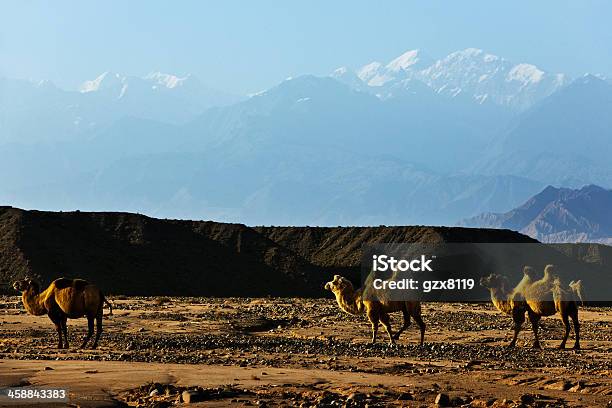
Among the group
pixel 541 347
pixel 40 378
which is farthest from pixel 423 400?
pixel 541 347

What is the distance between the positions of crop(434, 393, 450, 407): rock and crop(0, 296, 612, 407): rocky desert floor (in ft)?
0.08

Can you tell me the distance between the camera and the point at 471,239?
106 metres

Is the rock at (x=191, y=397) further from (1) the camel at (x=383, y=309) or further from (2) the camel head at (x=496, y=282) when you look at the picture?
(2) the camel head at (x=496, y=282)

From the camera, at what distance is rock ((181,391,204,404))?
55.0ft

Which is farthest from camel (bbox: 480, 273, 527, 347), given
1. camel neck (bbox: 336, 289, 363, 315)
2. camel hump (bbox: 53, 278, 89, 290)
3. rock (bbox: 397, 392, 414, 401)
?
camel hump (bbox: 53, 278, 89, 290)

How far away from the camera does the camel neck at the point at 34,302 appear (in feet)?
85.6

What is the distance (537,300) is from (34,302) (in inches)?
561

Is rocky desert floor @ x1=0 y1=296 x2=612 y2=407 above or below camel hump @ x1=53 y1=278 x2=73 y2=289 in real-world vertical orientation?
below

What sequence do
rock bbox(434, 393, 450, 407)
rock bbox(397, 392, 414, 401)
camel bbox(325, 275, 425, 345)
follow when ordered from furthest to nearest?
camel bbox(325, 275, 425, 345) < rock bbox(397, 392, 414, 401) < rock bbox(434, 393, 450, 407)

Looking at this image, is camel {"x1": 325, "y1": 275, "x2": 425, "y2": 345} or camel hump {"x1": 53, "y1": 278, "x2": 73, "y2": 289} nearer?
camel hump {"x1": 53, "y1": 278, "x2": 73, "y2": 289}

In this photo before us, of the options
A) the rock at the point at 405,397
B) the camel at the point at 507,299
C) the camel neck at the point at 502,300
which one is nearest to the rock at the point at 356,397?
the rock at the point at 405,397

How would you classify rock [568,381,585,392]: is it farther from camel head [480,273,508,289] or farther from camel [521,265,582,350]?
camel head [480,273,508,289]

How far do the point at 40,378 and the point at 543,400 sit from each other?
9.58 m

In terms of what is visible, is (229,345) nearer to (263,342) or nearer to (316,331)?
(263,342)
